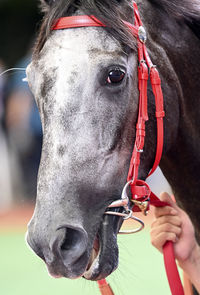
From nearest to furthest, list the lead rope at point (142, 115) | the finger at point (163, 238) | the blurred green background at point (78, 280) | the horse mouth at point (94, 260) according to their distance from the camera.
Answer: the horse mouth at point (94, 260)
the lead rope at point (142, 115)
the finger at point (163, 238)
the blurred green background at point (78, 280)

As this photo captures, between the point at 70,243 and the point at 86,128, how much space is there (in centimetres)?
42

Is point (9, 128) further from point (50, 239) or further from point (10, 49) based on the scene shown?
point (50, 239)

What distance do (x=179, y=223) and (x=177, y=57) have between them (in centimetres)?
75

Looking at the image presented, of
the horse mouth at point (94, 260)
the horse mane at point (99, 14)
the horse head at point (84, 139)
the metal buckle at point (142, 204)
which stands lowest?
the horse mouth at point (94, 260)

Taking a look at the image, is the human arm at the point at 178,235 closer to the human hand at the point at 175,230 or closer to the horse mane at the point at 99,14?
the human hand at the point at 175,230

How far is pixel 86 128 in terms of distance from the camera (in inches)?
78.4

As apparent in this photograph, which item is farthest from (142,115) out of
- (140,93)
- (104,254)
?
(104,254)

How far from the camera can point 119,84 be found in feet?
6.79

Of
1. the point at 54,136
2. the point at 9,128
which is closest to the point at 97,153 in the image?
the point at 54,136

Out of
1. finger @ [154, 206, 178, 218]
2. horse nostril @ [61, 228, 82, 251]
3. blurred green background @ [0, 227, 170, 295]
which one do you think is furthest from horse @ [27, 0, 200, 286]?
blurred green background @ [0, 227, 170, 295]

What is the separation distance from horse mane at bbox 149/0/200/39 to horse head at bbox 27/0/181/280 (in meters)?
0.35

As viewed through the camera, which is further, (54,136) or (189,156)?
Answer: (189,156)

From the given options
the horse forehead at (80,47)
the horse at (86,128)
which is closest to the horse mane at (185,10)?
the horse at (86,128)

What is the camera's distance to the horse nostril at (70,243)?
6.08 ft
